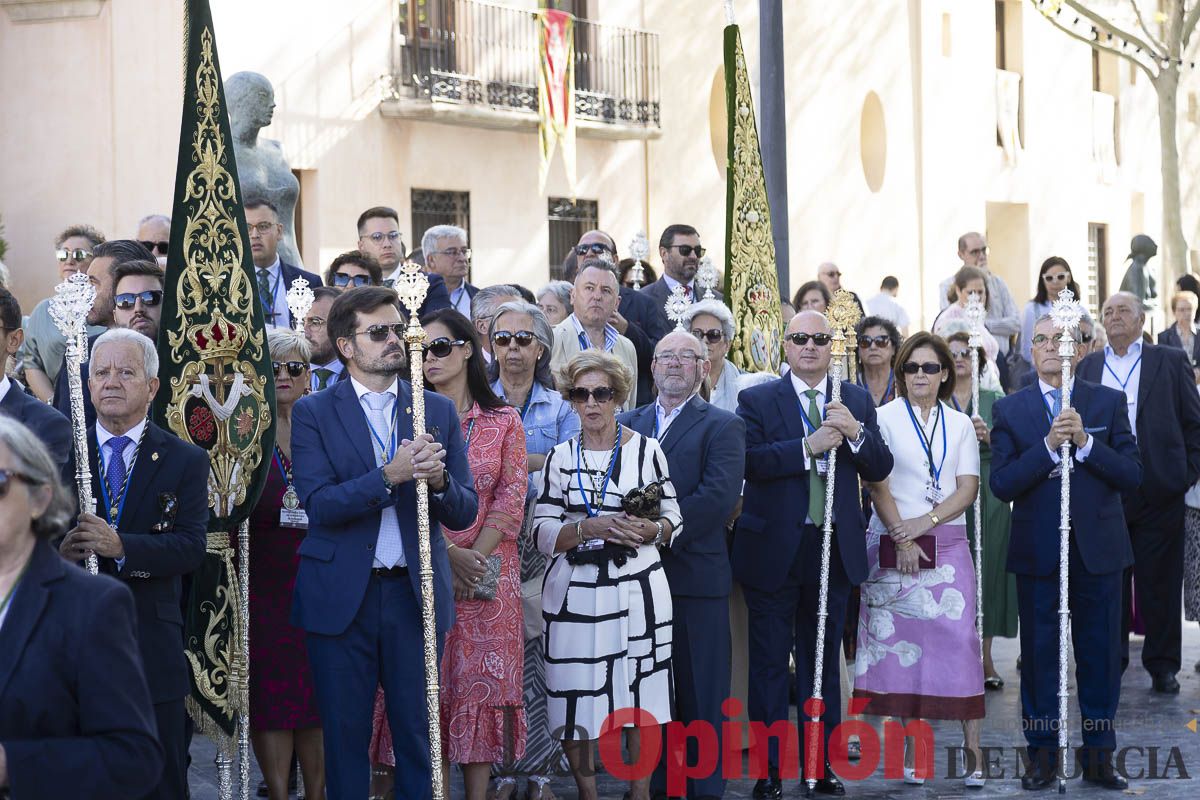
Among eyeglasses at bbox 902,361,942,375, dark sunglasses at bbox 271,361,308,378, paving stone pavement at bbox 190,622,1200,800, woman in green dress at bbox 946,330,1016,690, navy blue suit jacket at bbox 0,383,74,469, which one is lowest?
paving stone pavement at bbox 190,622,1200,800

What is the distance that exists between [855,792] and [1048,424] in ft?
6.41

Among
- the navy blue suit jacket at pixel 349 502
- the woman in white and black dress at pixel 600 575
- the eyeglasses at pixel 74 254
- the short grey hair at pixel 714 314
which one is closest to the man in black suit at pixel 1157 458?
the short grey hair at pixel 714 314

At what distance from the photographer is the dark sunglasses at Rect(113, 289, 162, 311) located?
708 centimetres

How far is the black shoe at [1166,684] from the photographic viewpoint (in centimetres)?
1042

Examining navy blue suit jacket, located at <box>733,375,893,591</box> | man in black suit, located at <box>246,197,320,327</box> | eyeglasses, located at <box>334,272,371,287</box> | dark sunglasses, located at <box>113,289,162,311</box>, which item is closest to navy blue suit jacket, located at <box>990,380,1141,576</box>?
navy blue suit jacket, located at <box>733,375,893,591</box>

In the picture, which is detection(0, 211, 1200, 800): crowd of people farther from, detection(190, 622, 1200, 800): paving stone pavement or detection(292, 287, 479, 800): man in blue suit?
detection(190, 622, 1200, 800): paving stone pavement

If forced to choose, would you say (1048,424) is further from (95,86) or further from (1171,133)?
(1171,133)

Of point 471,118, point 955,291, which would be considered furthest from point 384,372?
point 471,118

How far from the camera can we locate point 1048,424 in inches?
334

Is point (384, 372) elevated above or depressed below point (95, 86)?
below

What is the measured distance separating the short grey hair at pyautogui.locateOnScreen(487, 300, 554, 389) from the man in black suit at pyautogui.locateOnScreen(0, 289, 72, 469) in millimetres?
2518

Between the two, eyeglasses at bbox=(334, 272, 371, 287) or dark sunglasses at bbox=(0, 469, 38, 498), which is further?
eyeglasses at bbox=(334, 272, 371, 287)

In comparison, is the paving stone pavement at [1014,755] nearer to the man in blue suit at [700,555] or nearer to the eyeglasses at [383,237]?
the man in blue suit at [700,555]

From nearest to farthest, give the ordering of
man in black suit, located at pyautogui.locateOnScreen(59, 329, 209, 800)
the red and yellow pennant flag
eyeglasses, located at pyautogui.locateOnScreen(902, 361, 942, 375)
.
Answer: man in black suit, located at pyautogui.locateOnScreen(59, 329, 209, 800) → eyeglasses, located at pyautogui.locateOnScreen(902, 361, 942, 375) → the red and yellow pennant flag
